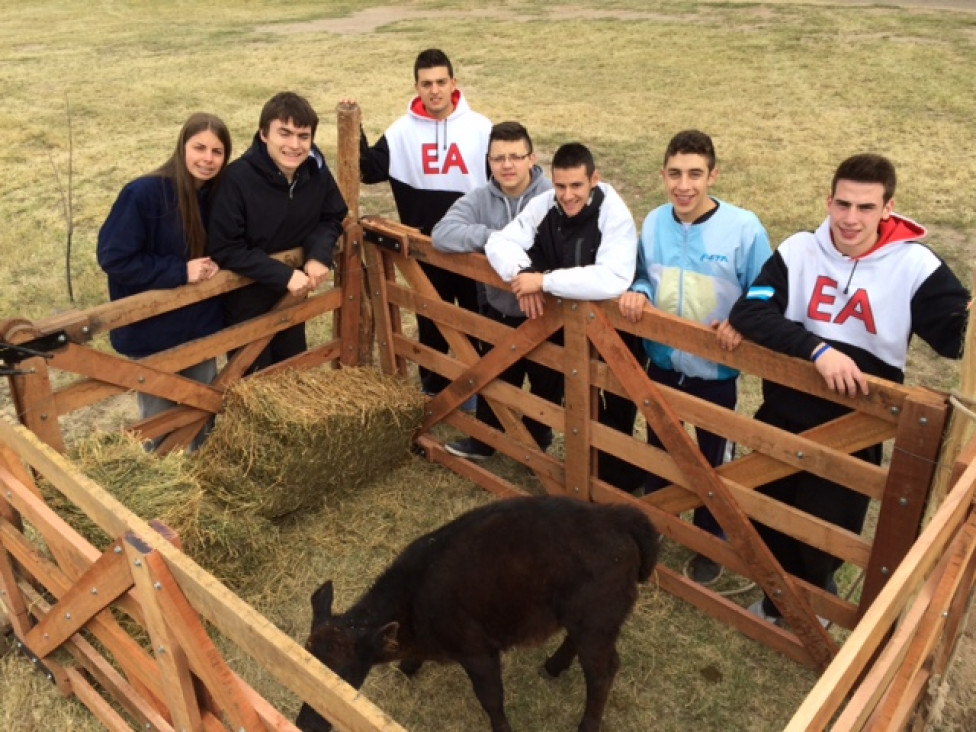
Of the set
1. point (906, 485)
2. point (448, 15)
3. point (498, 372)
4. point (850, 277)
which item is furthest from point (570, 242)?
point (448, 15)

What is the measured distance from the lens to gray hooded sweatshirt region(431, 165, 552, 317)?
5109 mm

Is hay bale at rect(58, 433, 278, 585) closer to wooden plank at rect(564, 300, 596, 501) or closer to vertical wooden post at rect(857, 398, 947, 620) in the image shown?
wooden plank at rect(564, 300, 596, 501)

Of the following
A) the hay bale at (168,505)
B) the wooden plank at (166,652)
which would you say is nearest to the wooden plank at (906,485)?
the wooden plank at (166,652)

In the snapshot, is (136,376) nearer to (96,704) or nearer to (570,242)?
(96,704)

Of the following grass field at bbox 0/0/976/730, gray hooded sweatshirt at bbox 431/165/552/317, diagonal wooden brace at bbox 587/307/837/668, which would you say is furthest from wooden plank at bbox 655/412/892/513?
gray hooded sweatshirt at bbox 431/165/552/317

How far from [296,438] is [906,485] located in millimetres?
3427

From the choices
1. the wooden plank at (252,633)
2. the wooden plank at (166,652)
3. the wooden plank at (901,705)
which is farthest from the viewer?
the wooden plank at (901,705)

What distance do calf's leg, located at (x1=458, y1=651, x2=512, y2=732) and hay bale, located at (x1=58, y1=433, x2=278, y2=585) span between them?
65.8 inches

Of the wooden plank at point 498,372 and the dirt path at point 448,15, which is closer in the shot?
the wooden plank at point 498,372

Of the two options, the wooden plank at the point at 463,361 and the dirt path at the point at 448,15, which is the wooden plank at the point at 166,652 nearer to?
the wooden plank at the point at 463,361

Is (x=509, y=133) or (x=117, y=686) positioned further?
(x=509, y=133)

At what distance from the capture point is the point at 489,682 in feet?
12.5

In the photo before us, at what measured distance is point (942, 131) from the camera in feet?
44.0

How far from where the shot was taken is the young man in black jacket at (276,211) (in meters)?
4.93
